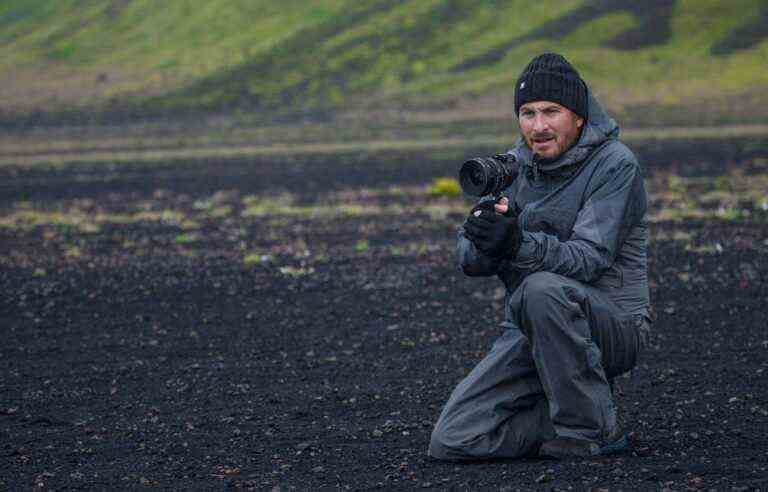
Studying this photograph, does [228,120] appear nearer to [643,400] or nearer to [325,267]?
[325,267]

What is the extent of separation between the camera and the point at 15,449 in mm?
6691

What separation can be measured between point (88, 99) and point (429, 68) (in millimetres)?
14578

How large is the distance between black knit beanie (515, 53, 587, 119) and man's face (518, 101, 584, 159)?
3 cm

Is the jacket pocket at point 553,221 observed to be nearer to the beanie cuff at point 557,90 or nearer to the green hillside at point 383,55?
the beanie cuff at point 557,90

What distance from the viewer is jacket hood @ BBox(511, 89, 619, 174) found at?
5855 mm

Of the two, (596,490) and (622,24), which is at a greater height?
(622,24)

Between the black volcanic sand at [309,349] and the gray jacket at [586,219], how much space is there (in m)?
0.91

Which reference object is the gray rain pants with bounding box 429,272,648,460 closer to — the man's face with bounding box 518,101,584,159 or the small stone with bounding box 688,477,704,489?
the small stone with bounding box 688,477,704,489

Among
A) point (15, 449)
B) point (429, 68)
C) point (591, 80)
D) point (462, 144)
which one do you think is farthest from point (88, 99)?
point (15, 449)

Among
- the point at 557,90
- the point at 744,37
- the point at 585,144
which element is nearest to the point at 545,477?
the point at 585,144

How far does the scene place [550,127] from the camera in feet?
19.3

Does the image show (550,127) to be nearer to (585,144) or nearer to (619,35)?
(585,144)

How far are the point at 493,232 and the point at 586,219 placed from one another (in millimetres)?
542

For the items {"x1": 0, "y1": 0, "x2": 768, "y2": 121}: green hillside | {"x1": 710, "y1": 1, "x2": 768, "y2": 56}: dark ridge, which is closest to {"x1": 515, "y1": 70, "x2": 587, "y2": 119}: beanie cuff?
{"x1": 0, "y1": 0, "x2": 768, "y2": 121}: green hillside
